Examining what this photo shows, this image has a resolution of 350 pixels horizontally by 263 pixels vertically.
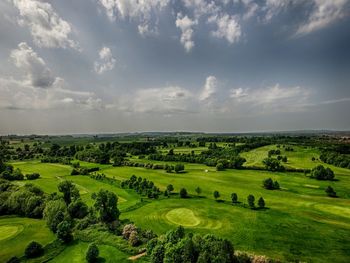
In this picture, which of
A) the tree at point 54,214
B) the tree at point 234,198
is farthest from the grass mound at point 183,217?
the tree at point 54,214

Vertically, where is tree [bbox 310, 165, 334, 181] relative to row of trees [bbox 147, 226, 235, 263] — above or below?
below

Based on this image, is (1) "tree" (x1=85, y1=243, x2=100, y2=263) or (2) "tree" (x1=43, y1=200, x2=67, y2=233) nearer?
(1) "tree" (x1=85, y1=243, x2=100, y2=263)

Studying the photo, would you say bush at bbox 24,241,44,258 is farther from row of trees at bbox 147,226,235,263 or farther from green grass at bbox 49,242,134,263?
row of trees at bbox 147,226,235,263

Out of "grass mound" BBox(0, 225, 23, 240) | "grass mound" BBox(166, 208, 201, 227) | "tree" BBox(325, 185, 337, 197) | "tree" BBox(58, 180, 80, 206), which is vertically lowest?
"grass mound" BBox(166, 208, 201, 227)

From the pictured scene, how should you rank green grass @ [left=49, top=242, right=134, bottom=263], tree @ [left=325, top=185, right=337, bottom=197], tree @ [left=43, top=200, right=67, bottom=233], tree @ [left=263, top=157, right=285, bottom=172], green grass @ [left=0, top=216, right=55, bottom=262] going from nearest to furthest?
green grass @ [left=49, top=242, right=134, bottom=263] → green grass @ [left=0, top=216, right=55, bottom=262] → tree @ [left=43, top=200, right=67, bottom=233] → tree @ [left=325, top=185, right=337, bottom=197] → tree @ [left=263, top=157, right=285, bottom=172]

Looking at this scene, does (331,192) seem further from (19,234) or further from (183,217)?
(19,234)

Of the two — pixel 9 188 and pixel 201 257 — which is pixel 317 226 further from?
pixel 9 188

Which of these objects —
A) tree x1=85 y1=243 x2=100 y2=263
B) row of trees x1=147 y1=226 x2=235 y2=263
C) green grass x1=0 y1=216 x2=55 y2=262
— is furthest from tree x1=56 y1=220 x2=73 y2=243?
row of trees x1=147 y1=226 x2=235 y2=263
